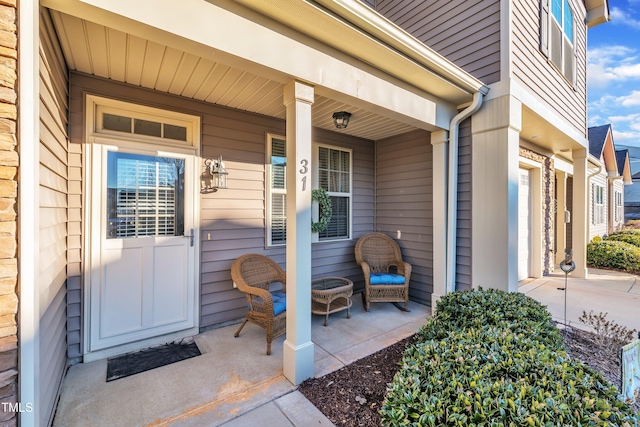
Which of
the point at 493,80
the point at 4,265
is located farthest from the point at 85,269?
the point at 493,80

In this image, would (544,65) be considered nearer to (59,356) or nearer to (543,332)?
(543,332)

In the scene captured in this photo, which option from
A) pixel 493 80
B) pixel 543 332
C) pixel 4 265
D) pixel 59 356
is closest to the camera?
pixel 4 265

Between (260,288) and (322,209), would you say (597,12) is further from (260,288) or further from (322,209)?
(260,288)

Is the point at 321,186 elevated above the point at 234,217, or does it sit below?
above

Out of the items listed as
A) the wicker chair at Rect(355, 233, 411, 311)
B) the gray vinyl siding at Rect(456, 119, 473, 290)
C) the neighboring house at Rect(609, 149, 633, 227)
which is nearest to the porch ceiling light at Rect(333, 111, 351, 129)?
the gray vinyl siding at Rect(456, 119, 473, 290)

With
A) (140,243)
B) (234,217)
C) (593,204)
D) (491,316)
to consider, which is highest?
(593,204)

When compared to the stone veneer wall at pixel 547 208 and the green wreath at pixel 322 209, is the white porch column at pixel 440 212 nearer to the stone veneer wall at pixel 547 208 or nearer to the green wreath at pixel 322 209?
the green wreath at pixel 322 209

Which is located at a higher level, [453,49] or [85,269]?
[453,49]

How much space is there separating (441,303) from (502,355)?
0.91 metres

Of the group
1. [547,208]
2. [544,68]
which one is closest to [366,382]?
[544,68]

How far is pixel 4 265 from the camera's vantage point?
1280 mm

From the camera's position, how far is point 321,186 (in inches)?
176

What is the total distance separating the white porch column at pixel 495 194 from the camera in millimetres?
3254

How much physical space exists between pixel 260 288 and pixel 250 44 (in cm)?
237
